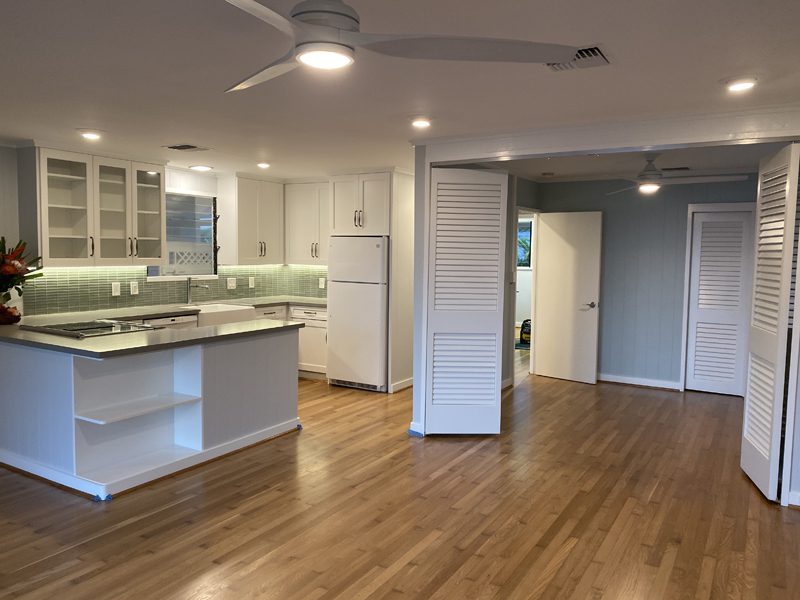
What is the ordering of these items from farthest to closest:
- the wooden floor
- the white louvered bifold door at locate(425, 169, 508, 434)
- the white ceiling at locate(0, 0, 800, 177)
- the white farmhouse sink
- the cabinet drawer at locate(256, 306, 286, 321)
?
the cabinet drawer at locate(256, 306, 286, 321) < the white farmhouse sink < the white louvered bifold door at locate(425, 169, 508, 434) < the wooden floor < the white ceiling at locate(0, 0, 800, 177)

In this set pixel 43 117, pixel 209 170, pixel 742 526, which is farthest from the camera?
pixel 209 170

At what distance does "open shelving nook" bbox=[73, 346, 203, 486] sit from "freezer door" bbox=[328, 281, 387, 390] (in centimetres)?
243

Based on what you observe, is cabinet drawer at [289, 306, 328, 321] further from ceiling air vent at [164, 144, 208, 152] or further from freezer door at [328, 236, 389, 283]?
ceiling air vent at [164, 144, 208, 152]

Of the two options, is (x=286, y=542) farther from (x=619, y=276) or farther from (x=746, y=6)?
(x=619, y=276)

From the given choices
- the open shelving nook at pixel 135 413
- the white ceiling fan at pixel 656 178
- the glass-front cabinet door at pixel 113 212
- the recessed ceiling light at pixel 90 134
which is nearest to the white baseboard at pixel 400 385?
the open shelving nook at pixel 135 413

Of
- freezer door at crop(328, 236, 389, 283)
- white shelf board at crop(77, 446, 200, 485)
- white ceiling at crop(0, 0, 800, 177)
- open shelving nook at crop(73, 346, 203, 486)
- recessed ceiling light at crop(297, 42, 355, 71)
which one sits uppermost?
white ceiling at crop(0, 0, 800, 177)

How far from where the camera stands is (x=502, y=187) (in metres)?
4.79

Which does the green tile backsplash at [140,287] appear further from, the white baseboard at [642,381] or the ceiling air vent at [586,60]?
the ceiling air vent at [586,60]

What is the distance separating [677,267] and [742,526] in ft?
12.4

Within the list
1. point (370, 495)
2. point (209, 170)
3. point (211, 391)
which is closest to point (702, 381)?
point (370, 495)

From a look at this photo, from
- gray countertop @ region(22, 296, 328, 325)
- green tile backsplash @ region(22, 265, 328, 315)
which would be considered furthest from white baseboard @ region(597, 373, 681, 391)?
green tile backsplash @ region(22, 265, 328, 315)

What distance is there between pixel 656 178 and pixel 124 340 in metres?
4.59

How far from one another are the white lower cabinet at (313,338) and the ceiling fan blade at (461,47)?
515cm

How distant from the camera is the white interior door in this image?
22.7 ft
